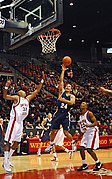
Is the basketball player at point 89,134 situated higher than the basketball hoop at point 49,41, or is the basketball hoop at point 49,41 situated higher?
the basketball hoop at point 49,41

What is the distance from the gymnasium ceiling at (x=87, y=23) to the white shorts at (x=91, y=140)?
12.0 metres

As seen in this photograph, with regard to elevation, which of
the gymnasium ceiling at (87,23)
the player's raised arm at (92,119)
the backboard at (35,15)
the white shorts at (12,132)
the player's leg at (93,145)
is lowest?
the player's leg at (93,145)

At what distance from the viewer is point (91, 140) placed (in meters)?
6.62

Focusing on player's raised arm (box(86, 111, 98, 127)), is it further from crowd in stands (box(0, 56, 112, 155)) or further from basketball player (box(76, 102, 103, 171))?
crowd in stands (box(0, 56, 112, 155))

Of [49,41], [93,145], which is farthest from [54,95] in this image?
[93,145]

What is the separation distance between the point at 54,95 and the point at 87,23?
564 centimetres

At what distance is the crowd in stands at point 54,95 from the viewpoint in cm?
1537

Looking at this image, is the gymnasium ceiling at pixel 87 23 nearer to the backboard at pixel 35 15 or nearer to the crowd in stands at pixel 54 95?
the crowd in stands at pixel 54 95

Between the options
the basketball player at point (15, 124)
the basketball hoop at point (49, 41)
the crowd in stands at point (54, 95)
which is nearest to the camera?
the basketball player at point (15, 124)

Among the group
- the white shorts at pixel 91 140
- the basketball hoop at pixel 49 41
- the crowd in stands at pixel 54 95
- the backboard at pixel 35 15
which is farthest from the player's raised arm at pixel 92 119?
the crowd in stands at pixel 54 95

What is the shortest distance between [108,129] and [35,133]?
4.81m

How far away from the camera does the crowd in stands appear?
1537 cm

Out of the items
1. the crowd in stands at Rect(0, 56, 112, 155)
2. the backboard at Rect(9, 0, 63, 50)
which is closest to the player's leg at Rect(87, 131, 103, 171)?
the backboard at Rect(9, 0, 63, 50)

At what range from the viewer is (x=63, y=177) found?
18.4ft
